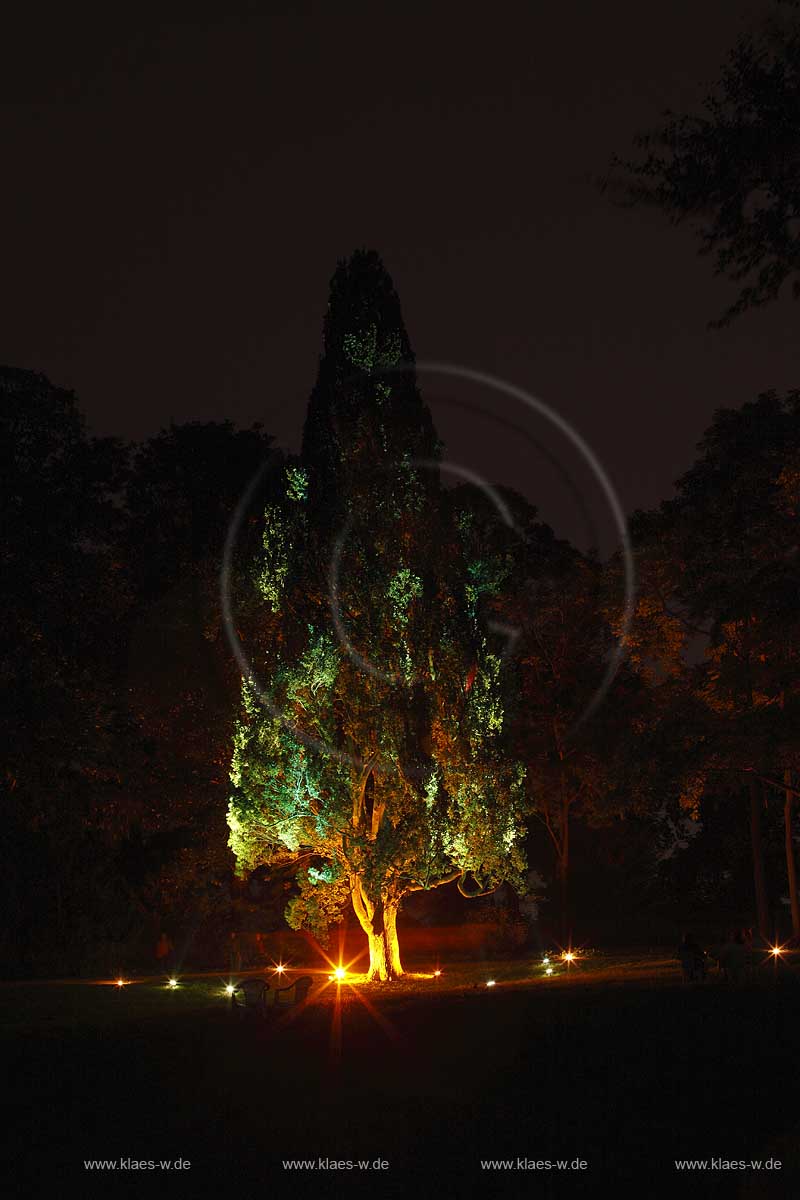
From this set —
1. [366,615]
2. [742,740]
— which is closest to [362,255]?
[366,615]

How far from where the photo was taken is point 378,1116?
1082cm

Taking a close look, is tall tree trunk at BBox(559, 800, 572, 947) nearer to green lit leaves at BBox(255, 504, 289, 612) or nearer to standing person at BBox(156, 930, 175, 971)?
standing person at BBox(156, 930, 175, 971)

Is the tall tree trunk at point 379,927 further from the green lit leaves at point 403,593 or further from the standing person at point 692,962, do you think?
the standing person at point 692,962

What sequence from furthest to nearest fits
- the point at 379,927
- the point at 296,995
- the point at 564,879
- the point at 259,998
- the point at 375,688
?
the point at 564,879
the point at 379,927
the point at 375,688
the point at 296,995
the point at 259,998

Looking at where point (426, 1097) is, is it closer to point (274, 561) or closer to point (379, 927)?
point (379, 927)

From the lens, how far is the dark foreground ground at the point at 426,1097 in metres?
9.32

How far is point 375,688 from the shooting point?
89.9 ft

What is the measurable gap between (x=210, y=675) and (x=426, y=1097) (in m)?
24.7

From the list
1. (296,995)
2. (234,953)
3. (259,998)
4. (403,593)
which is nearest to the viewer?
(259,998)

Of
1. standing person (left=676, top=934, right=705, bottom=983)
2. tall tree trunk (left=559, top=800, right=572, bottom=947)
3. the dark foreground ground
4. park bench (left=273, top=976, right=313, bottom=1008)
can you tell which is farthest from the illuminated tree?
tall tree trunk (left=559, top=800, right=572, bottom=947)

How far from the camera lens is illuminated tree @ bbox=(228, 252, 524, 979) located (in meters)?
27.4

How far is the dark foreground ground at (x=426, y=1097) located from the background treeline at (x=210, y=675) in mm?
8835

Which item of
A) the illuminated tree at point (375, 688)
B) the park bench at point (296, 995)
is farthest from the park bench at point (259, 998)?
the illuminated tree at point (375, 688)

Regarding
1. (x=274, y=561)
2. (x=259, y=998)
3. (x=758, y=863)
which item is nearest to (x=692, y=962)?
(x=259, y=998)
